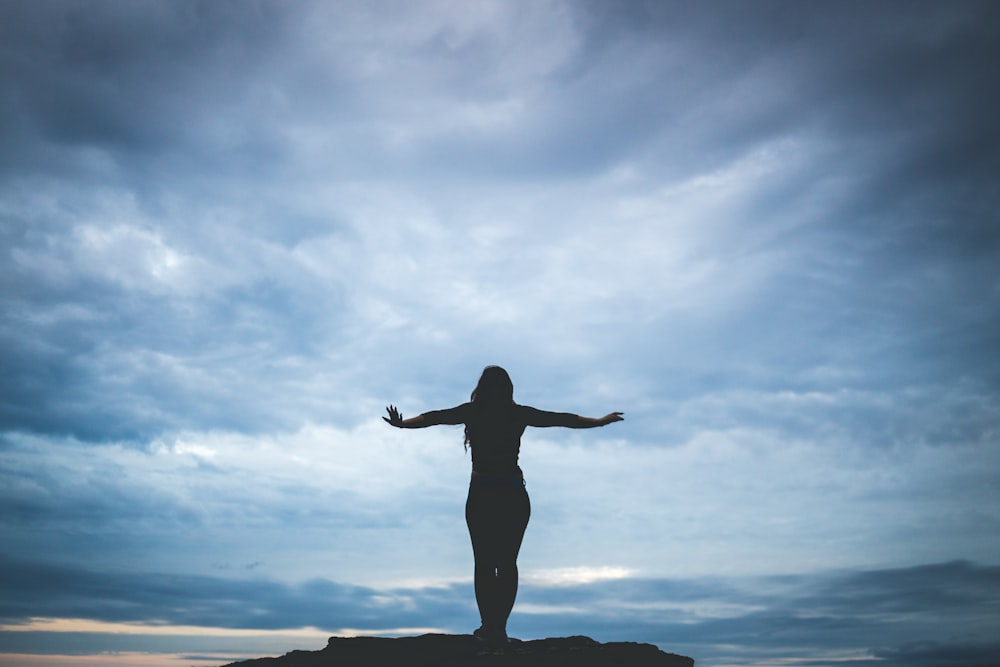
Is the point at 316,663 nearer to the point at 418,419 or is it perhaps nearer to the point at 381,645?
the point at 381,645

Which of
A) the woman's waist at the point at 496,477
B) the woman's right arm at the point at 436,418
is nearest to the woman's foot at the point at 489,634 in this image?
the woman's waist at the point at 496,477

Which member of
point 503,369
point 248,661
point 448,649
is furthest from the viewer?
point 503,369

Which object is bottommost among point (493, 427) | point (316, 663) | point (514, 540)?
point (316, 663)

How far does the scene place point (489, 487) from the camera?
12602mm

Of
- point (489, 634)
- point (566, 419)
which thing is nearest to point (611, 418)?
point (566, 419)

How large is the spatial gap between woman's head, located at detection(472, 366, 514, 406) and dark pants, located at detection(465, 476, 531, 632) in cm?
119

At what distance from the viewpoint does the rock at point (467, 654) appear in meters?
11.2

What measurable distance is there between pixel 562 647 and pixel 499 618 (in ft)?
3.66

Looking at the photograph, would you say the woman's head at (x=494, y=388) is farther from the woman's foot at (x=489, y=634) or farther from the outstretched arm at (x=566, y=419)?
the woman's foot at (x=489, y=634)

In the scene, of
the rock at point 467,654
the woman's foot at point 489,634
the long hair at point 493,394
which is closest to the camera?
the rock at point 467,654

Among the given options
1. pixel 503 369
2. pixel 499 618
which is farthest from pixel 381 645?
pixel 503 369

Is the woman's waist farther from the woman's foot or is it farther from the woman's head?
the woman's foot

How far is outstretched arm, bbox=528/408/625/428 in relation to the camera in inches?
516

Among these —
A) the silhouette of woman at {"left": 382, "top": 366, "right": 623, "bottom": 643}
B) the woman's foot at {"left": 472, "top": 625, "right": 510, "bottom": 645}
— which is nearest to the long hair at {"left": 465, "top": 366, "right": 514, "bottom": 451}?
the silhouette of woman at {"left": 382, "top": 366, "right": 623, "bottom": 643}
